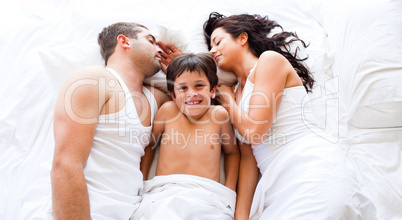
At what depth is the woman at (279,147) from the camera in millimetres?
1250

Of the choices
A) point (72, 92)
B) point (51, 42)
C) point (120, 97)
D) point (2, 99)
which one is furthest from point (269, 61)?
point (2, 99)

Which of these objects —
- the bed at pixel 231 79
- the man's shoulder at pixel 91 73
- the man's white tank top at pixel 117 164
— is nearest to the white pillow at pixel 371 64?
the bed at pixel 231 79

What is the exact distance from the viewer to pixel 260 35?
1.77m

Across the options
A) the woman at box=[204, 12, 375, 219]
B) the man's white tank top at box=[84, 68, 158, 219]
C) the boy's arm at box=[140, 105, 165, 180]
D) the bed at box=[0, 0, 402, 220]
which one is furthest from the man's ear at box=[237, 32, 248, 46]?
the man's white tank top at box=[84, 68, 158, 219]

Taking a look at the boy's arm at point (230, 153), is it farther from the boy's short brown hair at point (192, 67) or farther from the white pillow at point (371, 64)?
the white pillow at point (371, 64)

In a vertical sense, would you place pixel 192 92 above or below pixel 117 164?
above

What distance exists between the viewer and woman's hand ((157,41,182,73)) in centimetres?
170

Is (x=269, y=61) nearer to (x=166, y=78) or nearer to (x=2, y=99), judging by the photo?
(x=166, y=78)

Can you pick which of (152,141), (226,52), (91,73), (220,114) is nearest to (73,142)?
(91,73)

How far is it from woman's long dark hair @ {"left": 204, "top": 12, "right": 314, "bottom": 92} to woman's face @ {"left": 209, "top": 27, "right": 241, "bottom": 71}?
5cm

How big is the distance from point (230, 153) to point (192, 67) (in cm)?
48

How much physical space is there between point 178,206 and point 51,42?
1.20 m

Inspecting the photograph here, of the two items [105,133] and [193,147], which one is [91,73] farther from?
[193,147]

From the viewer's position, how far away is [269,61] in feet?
4.75
